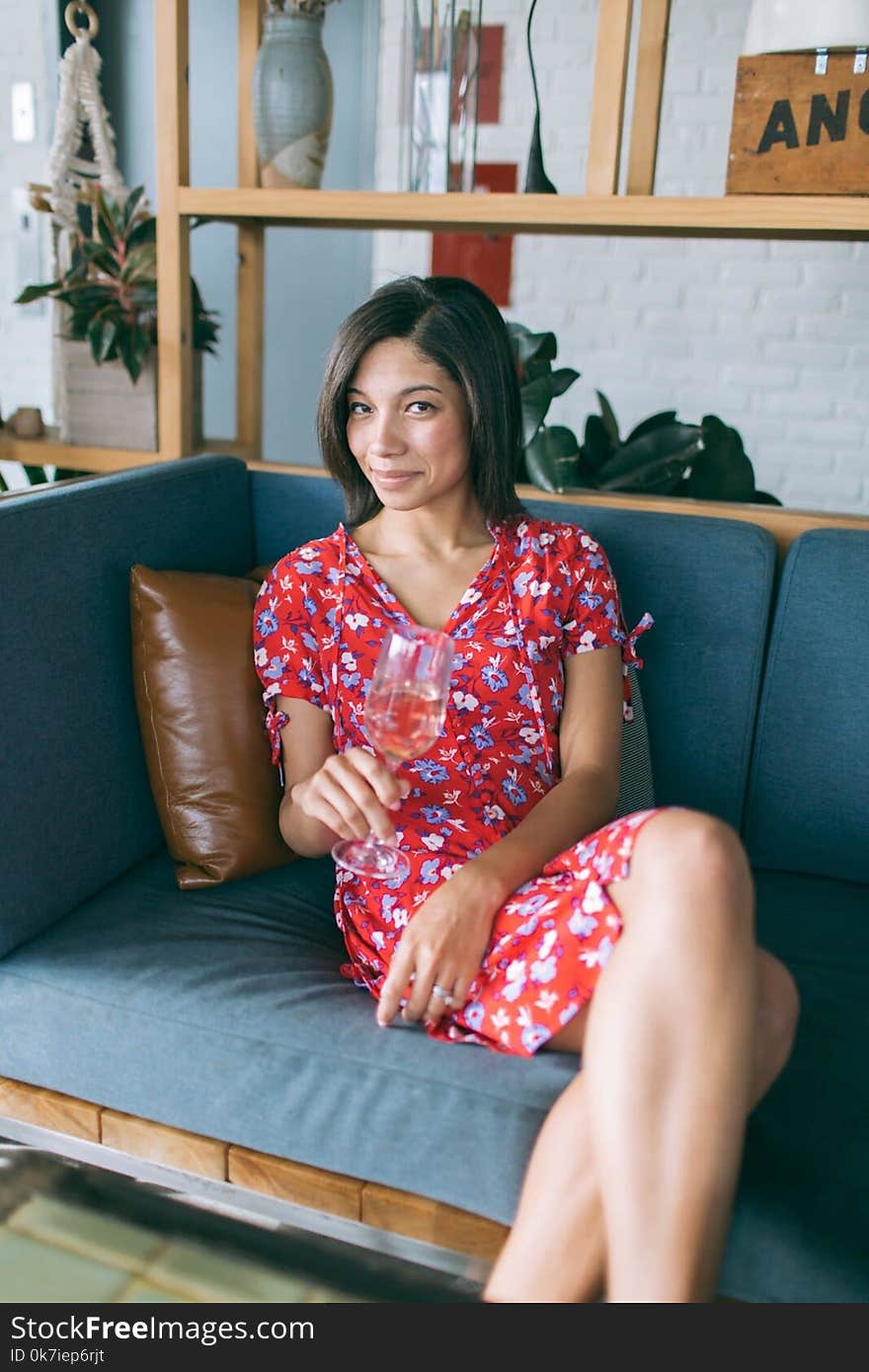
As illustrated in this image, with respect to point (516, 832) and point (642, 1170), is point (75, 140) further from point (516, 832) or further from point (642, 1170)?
point (642, 1170)

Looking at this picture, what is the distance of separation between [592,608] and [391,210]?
2.82 feet

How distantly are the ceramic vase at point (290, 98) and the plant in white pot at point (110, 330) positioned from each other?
261 millimetres

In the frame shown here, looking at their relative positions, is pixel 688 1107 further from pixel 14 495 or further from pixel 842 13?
pixel 842 13

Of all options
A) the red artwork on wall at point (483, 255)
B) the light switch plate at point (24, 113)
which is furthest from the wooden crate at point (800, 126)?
the light switch plate at point (24, 113)

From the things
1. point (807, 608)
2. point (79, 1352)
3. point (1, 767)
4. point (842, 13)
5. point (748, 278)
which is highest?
point (842, 13)

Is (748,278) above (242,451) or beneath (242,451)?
above

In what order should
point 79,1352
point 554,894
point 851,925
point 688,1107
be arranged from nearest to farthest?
point 688,1107 < point 79,1352 < point 554,894 < point 851,925

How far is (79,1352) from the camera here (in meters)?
1.16

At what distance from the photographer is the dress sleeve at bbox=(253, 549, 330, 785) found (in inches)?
61.5

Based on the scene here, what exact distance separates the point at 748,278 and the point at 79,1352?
3.60 meters

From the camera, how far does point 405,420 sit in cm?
154

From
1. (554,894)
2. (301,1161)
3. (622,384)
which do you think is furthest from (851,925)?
(622,384)

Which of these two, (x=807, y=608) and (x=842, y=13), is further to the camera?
(x=807, y=608)

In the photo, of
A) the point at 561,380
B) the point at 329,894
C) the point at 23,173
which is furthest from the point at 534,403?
the point at 23,173
